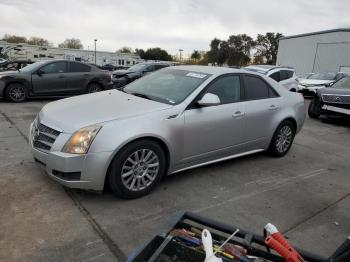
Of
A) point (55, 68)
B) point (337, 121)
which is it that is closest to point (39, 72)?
point (55, 68)

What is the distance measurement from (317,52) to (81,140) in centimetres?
3214

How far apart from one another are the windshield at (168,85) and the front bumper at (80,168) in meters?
1.25

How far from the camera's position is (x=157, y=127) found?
12.8 ft

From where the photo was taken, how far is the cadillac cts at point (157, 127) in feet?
11.7

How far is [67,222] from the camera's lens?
3.34 m

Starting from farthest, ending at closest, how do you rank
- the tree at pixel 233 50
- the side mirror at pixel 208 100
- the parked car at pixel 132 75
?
the tree at pixel 233 50
the parked car at pixel 132 75
the side mirror at pixel 208 100

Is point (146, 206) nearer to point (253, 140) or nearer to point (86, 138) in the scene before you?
point (86, 138)

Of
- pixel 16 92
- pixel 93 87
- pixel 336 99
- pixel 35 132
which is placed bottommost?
pixel 16 92

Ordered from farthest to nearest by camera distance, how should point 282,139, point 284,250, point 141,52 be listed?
point 141,52
point 282,139
point 284,250

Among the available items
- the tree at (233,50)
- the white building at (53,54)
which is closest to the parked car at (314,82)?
the white building at (53,54)

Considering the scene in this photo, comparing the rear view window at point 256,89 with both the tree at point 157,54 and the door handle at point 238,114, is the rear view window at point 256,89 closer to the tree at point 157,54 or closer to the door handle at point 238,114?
the door handle at point 238,114

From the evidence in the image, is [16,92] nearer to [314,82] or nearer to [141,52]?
[314,82]

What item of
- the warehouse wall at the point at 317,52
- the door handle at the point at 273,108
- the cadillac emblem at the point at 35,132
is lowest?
the cadillac emblem at the point at 35,132

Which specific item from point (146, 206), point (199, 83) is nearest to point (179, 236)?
point (146, 206)
